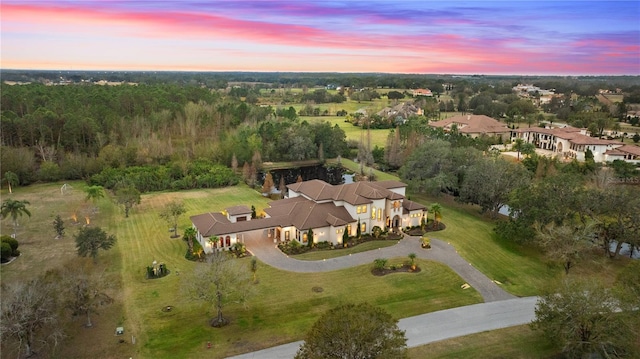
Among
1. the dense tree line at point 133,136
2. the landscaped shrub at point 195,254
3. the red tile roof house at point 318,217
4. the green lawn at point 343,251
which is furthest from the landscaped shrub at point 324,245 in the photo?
the dense tree line at point 133,136

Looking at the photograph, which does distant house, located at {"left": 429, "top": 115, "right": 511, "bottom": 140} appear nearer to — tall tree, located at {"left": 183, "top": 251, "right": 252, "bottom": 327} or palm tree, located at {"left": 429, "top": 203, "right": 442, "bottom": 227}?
palm tree, located at {"left": 429, "top": 203, "right": 442, "bottom": 227}

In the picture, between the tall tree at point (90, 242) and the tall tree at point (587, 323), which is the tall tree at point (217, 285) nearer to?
the tall tree at point (90, 242)

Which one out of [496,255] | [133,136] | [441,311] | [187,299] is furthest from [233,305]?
[133,136]

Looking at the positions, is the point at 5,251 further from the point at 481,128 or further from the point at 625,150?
the point at 481,128

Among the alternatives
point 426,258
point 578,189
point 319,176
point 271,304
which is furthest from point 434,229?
point 319,176

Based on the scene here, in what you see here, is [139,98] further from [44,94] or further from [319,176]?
[319,176]
